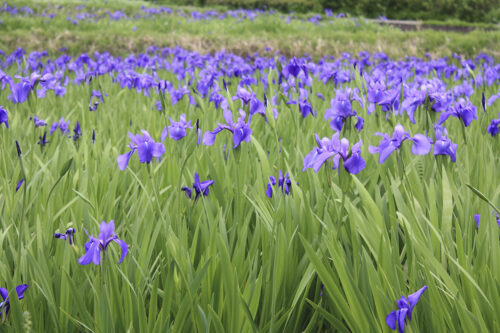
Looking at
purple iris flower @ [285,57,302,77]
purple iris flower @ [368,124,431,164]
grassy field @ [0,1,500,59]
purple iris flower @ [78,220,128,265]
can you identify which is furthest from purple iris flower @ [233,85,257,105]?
grassy field @ [0,1,500,59]

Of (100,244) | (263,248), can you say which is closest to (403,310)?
(263,248)

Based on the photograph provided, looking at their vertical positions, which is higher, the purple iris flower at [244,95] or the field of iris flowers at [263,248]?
the purple iris flower at [244,95]

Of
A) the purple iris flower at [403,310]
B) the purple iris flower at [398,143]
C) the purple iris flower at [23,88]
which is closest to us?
the purple iris flower at [403,310]

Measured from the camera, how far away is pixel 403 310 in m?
0.79

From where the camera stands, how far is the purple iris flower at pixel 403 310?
78cm

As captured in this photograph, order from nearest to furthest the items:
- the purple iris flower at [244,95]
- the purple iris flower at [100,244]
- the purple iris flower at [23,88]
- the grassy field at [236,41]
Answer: the purple iris flower at [100,244] < the purple iris flower at [23,88] < the purple iris flower at [244,95] < the grassy field at [236,41]

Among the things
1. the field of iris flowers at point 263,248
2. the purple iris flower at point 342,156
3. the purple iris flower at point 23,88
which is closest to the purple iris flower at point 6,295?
the field of iris flowers at point 263,248

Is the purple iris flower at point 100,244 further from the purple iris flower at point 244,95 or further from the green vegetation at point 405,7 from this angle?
the green vegetation at point 405,7

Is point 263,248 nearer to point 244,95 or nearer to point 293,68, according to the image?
point 244,95

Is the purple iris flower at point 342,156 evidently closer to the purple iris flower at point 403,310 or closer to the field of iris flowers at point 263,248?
the field of iris flowers at point 263,248

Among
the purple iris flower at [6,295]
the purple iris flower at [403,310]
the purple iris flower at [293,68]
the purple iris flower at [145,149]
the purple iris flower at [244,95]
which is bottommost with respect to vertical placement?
the purple iris flower at [6,295]

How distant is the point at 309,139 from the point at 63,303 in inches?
55.1

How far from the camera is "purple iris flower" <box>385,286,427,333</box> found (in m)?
0.78

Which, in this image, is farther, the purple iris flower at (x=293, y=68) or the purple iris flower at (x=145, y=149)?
the purple iris flower at (x=293, y=68)
